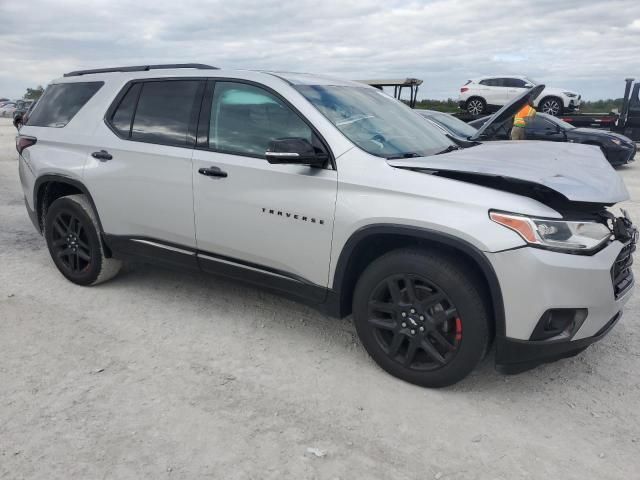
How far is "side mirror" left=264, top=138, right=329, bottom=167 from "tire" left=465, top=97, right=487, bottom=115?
18.9 m

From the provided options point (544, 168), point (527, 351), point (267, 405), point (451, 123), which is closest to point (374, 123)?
A: point (544, 168)

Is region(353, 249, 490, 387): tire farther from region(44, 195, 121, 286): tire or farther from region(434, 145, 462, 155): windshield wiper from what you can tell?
region(44, 195, 121, 286): tire

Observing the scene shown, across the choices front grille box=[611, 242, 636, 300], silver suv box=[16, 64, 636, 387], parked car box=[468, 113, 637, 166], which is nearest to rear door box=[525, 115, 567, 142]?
parked car box=[468, 113, 637, 166]

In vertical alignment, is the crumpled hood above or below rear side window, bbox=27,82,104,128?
below

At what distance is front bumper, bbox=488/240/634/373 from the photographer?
2740mm

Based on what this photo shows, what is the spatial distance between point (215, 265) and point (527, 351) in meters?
2.13

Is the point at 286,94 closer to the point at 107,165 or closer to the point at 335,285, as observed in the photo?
the point at 335,285

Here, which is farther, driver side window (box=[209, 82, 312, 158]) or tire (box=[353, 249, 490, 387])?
driver side window (box=[209, 82, 312, 158])

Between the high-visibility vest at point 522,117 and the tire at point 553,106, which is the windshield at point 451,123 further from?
the tire at point 553,106

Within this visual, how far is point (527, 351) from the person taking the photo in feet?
9.45

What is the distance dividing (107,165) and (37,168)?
96cm

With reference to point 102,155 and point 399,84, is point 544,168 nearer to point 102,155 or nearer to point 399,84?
point 102,155

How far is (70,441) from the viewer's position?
106 inches

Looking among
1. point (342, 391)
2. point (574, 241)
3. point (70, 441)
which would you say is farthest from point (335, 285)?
point (70, 441)
